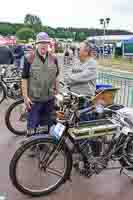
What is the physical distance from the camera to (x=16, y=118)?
19.6 ft

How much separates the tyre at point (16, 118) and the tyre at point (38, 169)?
2.02 meters

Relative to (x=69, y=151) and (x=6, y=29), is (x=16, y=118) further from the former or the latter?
(x=6, y=29)

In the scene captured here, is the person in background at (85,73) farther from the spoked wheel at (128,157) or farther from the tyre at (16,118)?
the tyre at (16,118)

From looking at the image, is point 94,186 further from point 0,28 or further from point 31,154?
point 0,28

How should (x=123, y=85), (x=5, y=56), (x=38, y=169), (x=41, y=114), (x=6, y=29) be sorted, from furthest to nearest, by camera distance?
1. (x=6, y=29)
2. (x=5, y=56)
3. (x=123, y=85)
4. (x=41, y=114)
5. (x=38, y=169)

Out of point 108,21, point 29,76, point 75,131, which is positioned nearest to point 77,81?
point 29,76

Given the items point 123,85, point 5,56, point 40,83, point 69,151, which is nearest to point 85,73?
point 40,83

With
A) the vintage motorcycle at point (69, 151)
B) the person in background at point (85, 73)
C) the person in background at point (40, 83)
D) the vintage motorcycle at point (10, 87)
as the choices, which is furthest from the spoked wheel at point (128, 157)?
the vintage motorcycle at point (10, 87)

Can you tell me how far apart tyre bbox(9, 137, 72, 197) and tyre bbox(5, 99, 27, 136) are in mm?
2020

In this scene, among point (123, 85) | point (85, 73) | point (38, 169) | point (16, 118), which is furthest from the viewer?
point (123, 85)

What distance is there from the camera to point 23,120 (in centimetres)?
601

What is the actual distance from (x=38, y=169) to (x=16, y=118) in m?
2.22

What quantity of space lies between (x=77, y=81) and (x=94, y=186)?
1442 millimetres

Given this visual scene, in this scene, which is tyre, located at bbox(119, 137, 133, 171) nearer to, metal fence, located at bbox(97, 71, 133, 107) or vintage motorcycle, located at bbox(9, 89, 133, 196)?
vintage motorcycle, located at bbox(9, 89, 133, 196)
